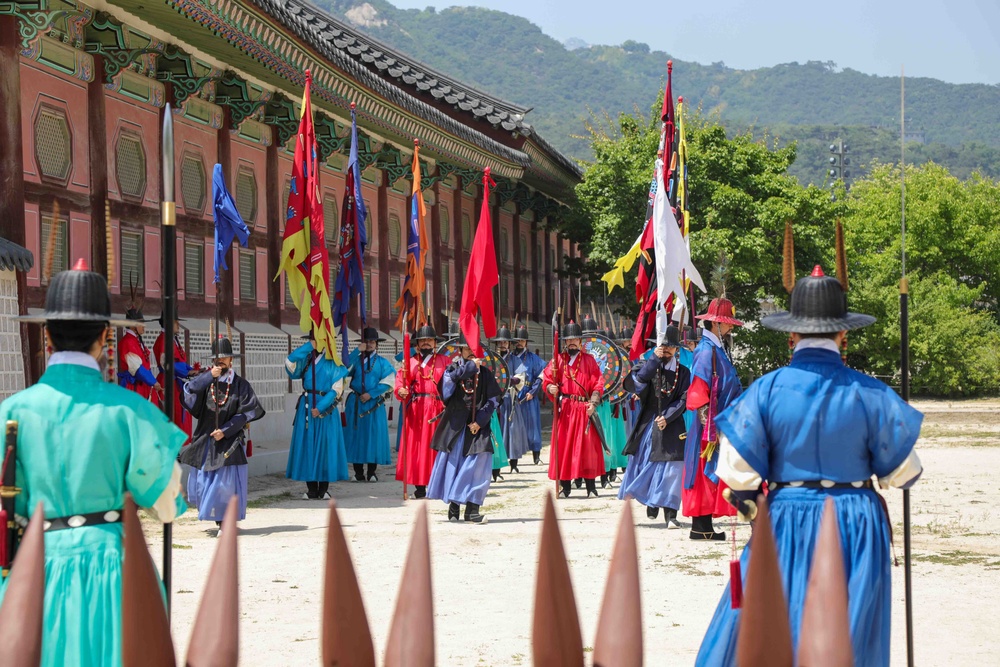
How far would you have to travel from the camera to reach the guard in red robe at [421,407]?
1459cm

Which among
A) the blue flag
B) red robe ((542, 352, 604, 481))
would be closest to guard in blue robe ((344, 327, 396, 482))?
the blue flag

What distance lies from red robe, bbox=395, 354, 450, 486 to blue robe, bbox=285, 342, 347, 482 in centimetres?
74

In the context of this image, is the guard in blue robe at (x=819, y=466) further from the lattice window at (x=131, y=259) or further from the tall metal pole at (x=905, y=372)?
the lattice window at (x=131, y=259)

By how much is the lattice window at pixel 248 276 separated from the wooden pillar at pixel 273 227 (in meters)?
0.38

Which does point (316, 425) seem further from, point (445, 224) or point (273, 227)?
point (445, 224)

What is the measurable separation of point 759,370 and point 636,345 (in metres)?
19.5

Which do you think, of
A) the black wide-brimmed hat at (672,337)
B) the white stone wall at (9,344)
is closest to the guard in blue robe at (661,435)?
the black wide-brimmed hat at (672,337)

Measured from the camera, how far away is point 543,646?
8.64 ft

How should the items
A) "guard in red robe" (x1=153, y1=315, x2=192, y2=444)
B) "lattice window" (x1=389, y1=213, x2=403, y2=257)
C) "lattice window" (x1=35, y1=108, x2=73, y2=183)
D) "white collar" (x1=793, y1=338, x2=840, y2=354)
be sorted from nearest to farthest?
1. "white collar" (x1=793, y1=338, x2=840, y2=354)
2. "lattice window" (x1=35, y1=108, x2=73, y2=183)
3. "guard in red robe" (x1=153, y1=315, x2=192, y2=444)
4. "lattice window" (x1=389, y1=213, x2=403, y2=257)

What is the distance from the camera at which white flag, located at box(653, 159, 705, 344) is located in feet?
37.6

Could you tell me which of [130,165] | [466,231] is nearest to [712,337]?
[130,165]

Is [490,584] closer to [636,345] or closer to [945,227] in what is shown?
[636,345]

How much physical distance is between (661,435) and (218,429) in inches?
155

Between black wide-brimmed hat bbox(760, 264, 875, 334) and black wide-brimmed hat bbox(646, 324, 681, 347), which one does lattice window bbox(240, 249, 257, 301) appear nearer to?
black wide-brimmed hat bbox(646, 324, 681, 347)
